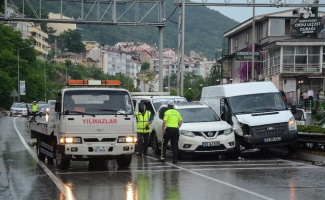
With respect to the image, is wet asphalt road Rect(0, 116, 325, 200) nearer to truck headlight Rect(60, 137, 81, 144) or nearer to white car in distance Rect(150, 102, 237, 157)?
white car in distance Rect(150, 102, 237, 157)

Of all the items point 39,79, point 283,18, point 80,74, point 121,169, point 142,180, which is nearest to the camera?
point 142,180

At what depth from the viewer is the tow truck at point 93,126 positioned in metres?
17.4

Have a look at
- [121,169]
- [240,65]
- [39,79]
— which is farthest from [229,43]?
[121,169]

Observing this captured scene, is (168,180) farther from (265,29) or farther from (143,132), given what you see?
(265,29)

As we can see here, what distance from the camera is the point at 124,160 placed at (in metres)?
18.5

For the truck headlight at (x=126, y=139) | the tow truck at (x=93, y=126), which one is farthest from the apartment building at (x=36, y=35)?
the truck headlight at (x=126, y=139)

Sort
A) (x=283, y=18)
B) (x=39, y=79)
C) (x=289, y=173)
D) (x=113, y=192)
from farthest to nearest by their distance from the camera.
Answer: (x=39, y=79), (x=283, y=18), (x=289, y=173), (x=113, y=192)

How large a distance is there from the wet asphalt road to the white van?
65cm

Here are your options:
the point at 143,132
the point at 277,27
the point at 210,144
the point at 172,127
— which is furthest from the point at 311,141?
the point at 277,27

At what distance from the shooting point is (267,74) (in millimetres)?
74625

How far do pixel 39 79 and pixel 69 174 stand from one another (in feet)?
317

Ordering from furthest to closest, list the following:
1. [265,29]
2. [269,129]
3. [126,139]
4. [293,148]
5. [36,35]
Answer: [36,35] → [265,29] → [293,148] → [269,129] → [126,139]

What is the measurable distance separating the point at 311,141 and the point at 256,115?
6.07 feet

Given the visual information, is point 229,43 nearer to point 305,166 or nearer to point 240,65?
point 240,65
